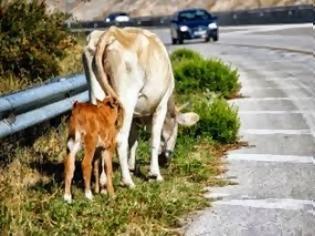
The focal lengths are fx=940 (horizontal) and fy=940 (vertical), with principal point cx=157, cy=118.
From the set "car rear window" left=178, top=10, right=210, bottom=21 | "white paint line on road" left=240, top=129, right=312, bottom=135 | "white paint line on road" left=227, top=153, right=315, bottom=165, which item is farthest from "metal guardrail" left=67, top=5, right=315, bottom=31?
"white paint line on road" left=227, top=153, right=315, bottom=165

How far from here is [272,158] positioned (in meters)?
11.3

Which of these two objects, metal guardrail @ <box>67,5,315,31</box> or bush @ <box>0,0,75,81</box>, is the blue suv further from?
bush @ <box>0,0,75,81</box>

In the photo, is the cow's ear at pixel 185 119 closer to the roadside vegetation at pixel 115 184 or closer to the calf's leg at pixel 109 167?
the roadside vegetation at pixel 115 184

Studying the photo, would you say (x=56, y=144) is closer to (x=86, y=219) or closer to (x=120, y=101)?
(x=120, y=101)

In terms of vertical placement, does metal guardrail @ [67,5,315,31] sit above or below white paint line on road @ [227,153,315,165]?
below

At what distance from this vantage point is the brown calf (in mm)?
8453

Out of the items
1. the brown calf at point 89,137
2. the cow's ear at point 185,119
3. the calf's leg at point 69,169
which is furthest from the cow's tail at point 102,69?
the cow's ear at point 185,119

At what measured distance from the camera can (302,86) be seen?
814 inches

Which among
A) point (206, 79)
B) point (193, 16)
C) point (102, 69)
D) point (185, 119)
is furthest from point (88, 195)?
point (193, 16)

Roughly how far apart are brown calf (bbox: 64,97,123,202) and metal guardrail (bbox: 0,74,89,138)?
112 cm

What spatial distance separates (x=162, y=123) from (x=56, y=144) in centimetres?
190

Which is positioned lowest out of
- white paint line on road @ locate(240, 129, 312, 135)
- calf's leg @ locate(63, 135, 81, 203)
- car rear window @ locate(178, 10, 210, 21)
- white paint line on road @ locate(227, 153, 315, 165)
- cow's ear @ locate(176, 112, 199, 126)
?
car rear window @ locate(178, 10, 210, 21)

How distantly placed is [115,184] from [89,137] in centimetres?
113

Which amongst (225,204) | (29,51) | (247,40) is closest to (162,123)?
(225,204)
